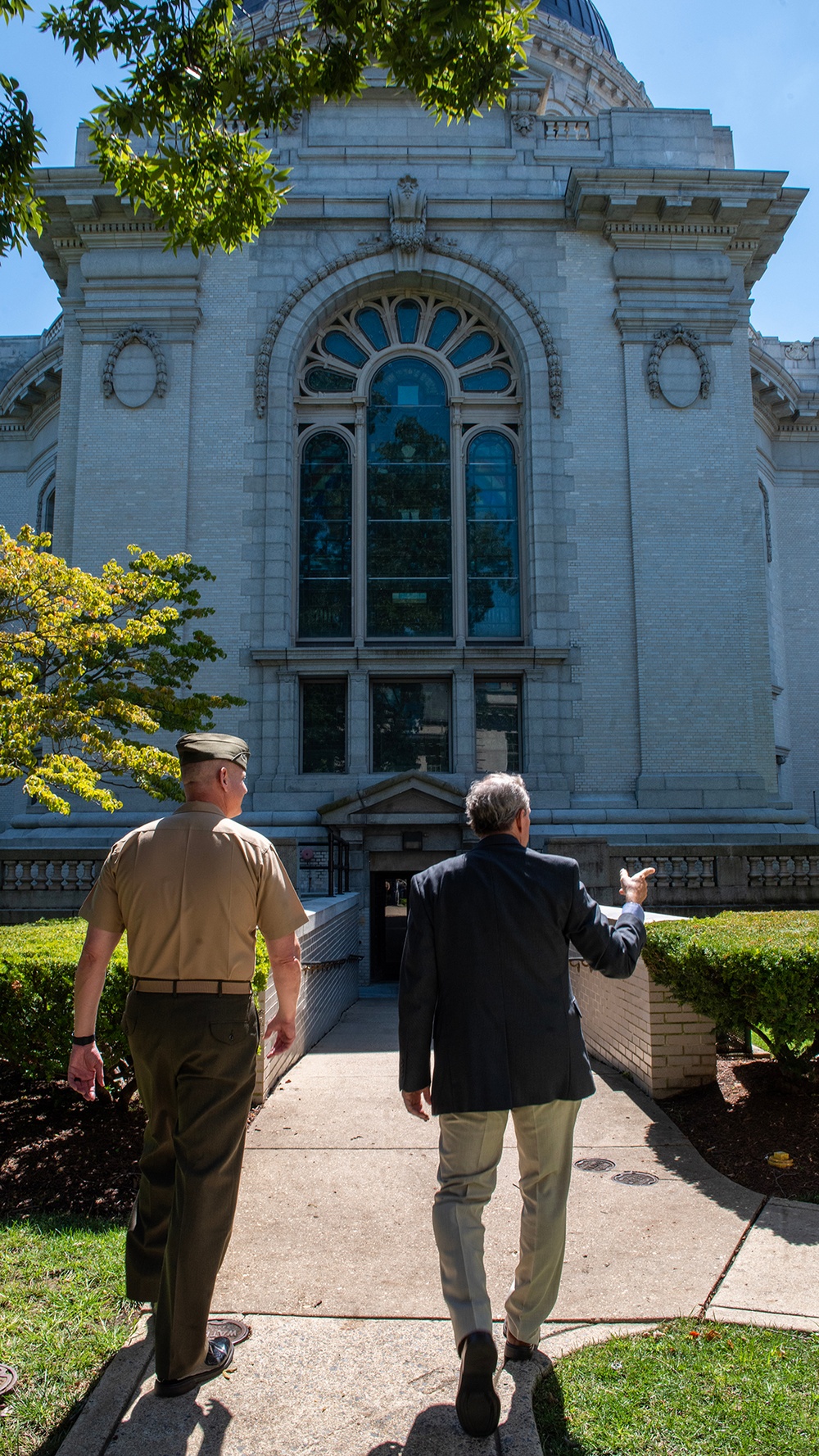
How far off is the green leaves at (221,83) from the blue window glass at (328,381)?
13868 mm

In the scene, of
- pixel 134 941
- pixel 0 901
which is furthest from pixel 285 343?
pixel 134 941

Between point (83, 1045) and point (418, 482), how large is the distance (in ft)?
59.7

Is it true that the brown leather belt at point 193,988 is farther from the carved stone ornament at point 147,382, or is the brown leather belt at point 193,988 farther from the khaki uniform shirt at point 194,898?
the carved stone ornament at point 147,382

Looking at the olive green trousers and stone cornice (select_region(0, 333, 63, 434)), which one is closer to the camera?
the olive green trousers

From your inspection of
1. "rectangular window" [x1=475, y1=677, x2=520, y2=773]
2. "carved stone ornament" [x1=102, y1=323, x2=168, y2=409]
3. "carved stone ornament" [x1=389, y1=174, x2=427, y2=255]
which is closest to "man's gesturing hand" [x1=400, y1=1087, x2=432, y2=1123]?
"rectangular window" [x1=475, y1=677, x2=520, y2=773]

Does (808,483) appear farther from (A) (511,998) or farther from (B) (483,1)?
(A) (511,998)

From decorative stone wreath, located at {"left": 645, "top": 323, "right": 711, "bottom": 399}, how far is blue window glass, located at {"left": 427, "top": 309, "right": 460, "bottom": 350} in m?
4.16

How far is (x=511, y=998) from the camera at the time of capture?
345cm

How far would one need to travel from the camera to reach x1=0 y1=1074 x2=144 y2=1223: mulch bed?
5.18 metres

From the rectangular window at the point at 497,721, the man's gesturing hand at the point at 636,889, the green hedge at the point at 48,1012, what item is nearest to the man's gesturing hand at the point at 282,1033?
the man's gesturing hand at the point at 636,889

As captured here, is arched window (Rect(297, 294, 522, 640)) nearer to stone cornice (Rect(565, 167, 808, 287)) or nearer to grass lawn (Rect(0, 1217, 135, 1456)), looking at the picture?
stone cornice (Rect(565, 167, 808, 287))

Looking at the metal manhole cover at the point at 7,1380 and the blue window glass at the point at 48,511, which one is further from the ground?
the blue window glass at the point at 48,511

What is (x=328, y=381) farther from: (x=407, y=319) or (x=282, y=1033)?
(x=282, y=1033)

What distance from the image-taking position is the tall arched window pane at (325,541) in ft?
66.9
